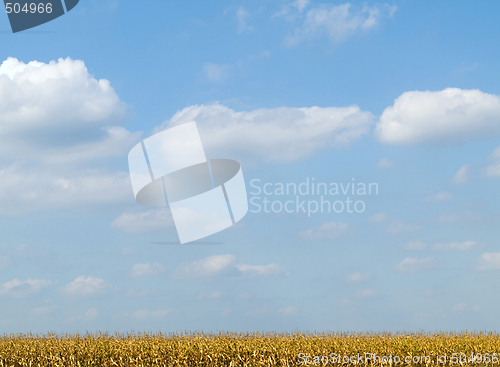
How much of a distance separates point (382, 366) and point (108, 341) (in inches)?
431

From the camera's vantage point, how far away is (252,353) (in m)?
16.1

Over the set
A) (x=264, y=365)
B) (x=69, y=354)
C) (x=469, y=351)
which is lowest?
(x=469, y=351)

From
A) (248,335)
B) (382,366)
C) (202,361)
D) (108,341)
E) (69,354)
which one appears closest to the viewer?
(382,366)

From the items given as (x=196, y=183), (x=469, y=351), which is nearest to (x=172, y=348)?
(x=196, y=183)

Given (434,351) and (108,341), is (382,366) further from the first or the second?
(108,341)

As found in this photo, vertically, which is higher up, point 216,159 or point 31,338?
point 216,159

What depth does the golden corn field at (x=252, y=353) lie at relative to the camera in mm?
15555

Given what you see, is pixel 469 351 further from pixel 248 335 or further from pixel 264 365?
→ pixel 248 335

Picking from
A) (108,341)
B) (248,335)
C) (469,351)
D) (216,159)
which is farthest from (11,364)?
(469,351)

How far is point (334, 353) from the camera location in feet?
51.7

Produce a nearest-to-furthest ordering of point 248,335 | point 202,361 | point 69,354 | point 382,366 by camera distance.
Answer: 1. point 382,366
2. point 202,361
3. point 69,354
4. point 248,335

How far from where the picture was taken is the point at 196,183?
20875 mm

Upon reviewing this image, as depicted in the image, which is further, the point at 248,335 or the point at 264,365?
the point at 248,335

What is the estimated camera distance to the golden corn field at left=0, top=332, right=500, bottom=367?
1555cm
